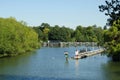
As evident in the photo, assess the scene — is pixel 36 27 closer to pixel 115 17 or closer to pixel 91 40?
pixel 91 40

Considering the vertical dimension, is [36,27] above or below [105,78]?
above

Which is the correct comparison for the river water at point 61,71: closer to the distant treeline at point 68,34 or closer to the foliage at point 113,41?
the foliage at point 113,41

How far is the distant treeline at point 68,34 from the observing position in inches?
6570

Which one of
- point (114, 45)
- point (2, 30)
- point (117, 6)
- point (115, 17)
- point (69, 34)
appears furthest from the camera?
point (69, 34)

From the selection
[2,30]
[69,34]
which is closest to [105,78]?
[2,30]

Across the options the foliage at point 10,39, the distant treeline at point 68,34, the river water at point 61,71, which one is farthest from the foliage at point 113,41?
the distant treeline at point 68,34

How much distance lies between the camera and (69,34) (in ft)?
562

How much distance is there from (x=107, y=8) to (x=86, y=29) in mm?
162407

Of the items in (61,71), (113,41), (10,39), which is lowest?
(61,71)

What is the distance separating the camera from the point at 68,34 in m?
171

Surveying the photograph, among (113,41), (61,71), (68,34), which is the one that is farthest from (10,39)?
(68,34)

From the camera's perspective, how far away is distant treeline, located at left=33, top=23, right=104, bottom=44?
547 feet

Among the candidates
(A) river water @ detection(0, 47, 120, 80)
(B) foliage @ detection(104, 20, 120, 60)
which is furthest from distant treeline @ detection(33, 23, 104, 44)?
(A) river water @ detection(0, 47, 120, 80)

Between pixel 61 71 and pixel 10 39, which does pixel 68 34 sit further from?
pixel 61 71
